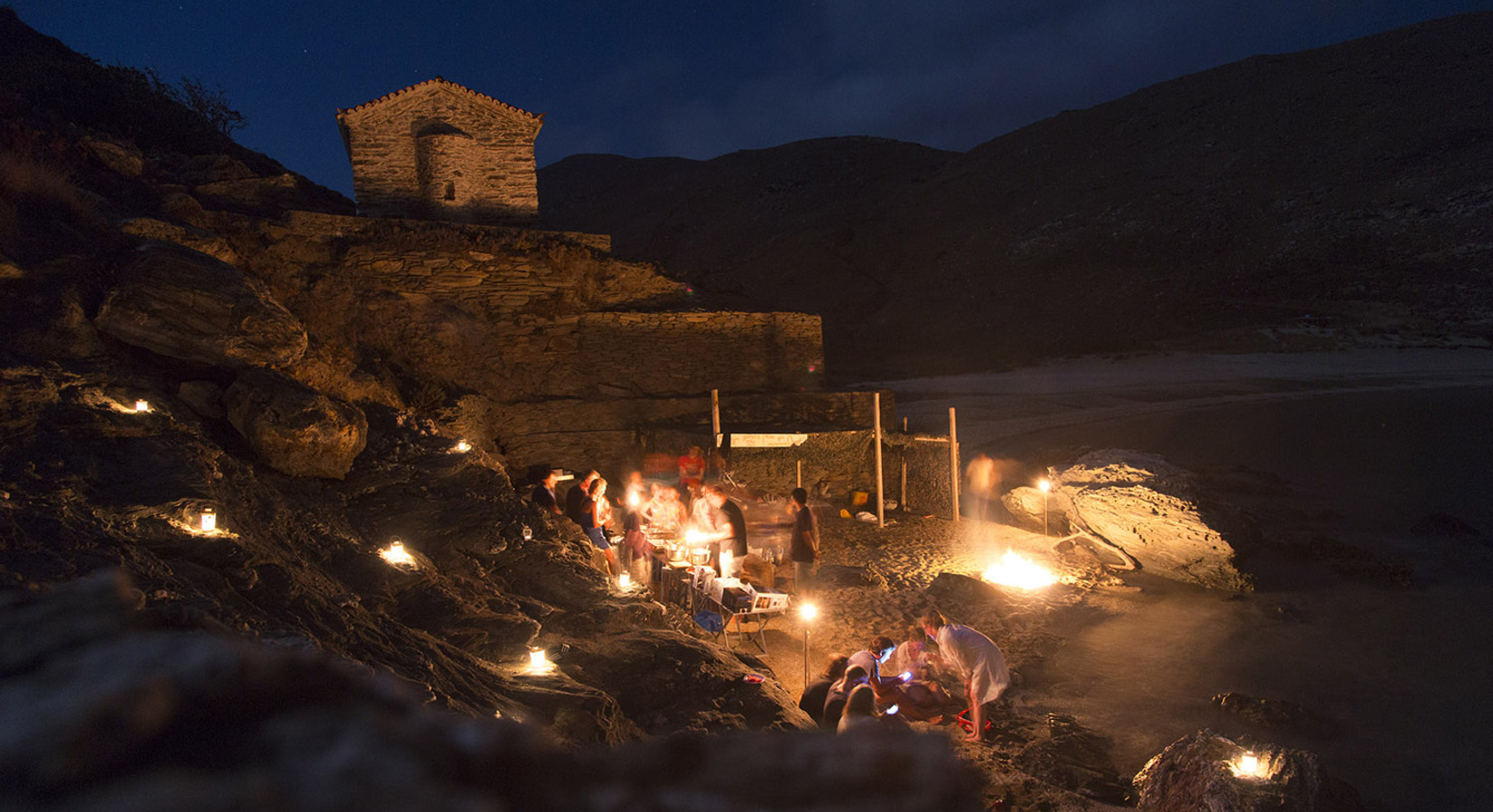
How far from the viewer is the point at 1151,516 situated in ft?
31.4

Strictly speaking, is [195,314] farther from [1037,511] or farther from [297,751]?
[1037,511]

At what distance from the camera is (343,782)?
0.78m

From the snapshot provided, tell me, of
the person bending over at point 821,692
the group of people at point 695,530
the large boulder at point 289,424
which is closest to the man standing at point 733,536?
the group of people at point 695,530

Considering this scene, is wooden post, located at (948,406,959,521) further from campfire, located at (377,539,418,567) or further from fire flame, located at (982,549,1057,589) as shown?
campfire, located at (377,539,418,567)

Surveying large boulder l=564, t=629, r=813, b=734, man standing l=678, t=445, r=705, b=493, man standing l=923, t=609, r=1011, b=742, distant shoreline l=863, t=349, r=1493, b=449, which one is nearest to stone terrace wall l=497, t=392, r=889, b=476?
man standing l=678, t=445, r=705, b=493

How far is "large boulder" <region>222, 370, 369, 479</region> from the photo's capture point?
598 cm

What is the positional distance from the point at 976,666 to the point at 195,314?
747cm

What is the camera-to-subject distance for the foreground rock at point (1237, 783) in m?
4.51

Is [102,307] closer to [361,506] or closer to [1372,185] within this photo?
[361,506]

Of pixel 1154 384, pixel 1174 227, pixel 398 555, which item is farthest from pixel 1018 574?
pixel 1174 227

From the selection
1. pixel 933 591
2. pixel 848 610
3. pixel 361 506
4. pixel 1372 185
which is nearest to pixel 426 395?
pixel 361 506

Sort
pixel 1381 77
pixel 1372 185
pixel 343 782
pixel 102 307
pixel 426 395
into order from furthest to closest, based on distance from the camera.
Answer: pixel 1381 77
pixel 1372 185
pixel 426 395
pixel 102 307
pixel 343 782

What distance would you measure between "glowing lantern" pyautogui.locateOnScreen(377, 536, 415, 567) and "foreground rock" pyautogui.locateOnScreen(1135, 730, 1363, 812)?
18.3ft

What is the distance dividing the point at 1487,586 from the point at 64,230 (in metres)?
16.4
